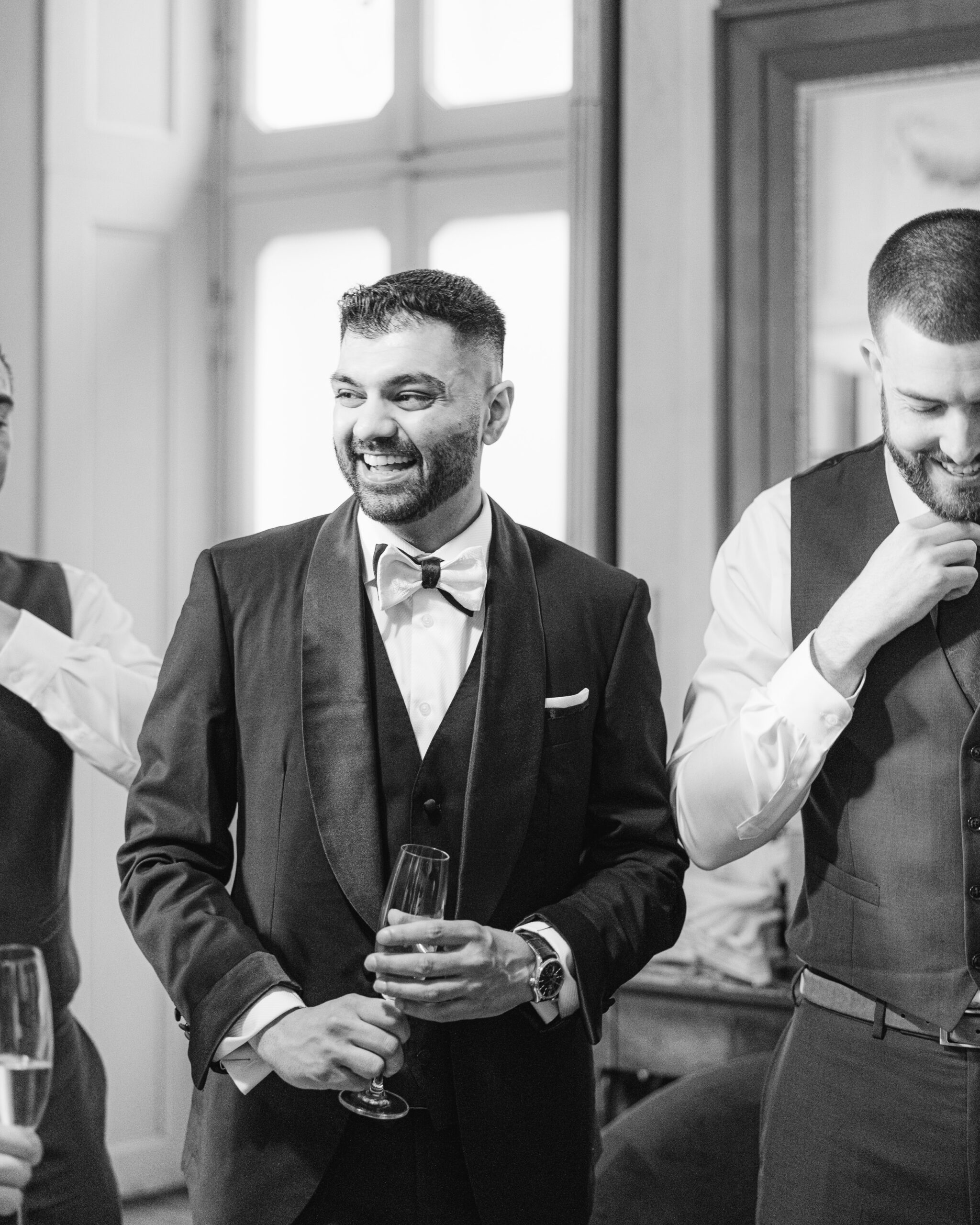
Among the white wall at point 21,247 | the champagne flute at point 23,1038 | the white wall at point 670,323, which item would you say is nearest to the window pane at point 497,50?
the white wall at point 670,323

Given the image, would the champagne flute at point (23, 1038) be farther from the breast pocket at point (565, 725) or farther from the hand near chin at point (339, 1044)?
the breast pocket at point (565, 725)

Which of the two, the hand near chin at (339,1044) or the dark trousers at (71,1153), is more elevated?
the hand near chin at (339,1044)

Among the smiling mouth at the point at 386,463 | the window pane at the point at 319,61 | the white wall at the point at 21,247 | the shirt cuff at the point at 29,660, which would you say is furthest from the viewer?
the window pane at the point at 319,61

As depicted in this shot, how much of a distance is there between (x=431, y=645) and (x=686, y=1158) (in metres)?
0.87

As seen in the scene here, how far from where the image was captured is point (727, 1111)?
231 centimetres

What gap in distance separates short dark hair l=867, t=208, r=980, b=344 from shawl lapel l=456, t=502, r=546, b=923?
56 cm

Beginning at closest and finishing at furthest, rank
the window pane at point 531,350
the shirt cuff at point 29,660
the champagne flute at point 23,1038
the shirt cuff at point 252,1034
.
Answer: the champagne flute at point 23,1038, the shirt cuff at point 252,1034, the shirt cuff at point 29,660, the window pane at point 531,350

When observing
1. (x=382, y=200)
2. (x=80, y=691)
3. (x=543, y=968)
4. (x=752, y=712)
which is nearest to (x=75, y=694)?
(x=80, y=691)

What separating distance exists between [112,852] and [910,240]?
3047 millimetres

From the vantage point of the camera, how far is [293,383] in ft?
15.5

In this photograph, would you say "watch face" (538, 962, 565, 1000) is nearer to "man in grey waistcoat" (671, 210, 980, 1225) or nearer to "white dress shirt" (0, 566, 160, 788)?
"man in grey waistcoat" (671, 210, 980, 1225)

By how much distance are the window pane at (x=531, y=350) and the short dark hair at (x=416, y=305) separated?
2389 millimetres

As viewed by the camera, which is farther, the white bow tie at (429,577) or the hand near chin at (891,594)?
the white bow tie at (429,577)

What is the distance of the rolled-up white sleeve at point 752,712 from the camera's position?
181 cm
